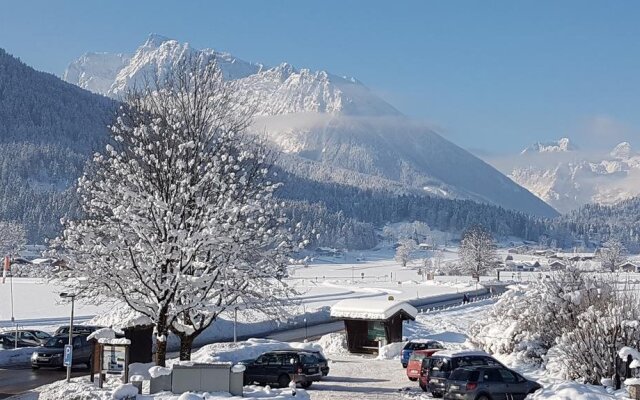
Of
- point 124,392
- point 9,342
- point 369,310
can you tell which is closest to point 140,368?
point 124,392

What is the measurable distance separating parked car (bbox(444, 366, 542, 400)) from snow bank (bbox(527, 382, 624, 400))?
0.72 meters

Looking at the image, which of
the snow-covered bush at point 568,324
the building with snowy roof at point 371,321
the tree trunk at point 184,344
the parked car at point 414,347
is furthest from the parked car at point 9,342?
the snow-covered bush at point 568,324

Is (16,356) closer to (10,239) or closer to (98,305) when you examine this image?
(98,305)

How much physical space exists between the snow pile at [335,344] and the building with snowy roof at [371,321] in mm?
534

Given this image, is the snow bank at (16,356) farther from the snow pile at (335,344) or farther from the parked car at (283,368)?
the snow pile at (335,344)

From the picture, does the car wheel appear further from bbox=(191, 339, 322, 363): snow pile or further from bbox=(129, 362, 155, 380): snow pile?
bbox=(129, 362, 155, 380): snow pile

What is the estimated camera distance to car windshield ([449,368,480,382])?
26373mm

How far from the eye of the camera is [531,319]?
36.3 m

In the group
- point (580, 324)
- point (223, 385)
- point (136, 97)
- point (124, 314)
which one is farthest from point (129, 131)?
point (580, 324)

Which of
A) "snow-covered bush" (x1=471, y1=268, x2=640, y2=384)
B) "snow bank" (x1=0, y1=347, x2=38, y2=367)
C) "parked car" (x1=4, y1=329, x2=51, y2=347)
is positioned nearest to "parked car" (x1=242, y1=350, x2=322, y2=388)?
"snow-covered bush" (x1=471, y1=268, x2=640, y2=384)

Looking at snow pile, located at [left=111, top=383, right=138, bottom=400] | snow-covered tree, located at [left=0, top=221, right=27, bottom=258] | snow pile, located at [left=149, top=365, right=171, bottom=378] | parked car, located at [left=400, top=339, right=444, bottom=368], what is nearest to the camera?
snow pile, located at [left=111, top=383, right=138, bottom=400]

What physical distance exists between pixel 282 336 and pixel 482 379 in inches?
1264

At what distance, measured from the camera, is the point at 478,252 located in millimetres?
139125

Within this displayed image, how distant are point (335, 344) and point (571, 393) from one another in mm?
26732
